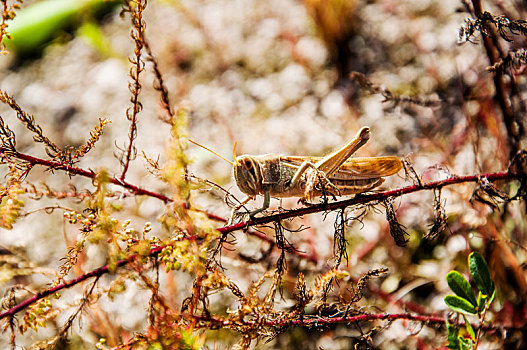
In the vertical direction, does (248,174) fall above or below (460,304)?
above

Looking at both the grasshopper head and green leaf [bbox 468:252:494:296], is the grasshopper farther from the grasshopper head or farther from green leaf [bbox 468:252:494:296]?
green leaf [bbox 468:252:494:296]

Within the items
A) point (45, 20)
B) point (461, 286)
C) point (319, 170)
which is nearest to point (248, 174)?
point (319, 170)

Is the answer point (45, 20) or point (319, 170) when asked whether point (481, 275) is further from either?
point (45, 20)

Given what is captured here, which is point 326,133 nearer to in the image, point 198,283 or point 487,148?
point 487,148

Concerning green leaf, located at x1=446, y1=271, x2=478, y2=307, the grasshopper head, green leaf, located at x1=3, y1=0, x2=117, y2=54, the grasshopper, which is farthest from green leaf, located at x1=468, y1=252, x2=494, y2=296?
green leaf, located at x1=3, y1=0, x2=117, y2=54

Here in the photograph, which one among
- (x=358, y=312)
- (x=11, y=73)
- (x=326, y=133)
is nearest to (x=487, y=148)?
(x=326, y=133)

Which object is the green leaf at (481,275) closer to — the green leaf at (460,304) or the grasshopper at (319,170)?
the green leaf at (460,304)

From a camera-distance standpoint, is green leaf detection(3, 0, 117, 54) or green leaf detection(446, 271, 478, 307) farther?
green leaf detection(3, 0, 117, 54)
